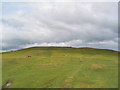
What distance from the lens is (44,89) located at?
57.9m

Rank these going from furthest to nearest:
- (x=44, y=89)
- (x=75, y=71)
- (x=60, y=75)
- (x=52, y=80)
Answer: (x=75, y=71) < (x=60, y=75) < (x=52, y=80) < (x=44, y=89)

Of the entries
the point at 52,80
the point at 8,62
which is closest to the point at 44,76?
the point at 52,80

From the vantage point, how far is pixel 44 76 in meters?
71.9

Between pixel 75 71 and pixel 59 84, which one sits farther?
pixel 75 71

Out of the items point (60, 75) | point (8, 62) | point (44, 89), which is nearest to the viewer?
point (44, 89)

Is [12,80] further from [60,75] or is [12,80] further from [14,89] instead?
[60,75]

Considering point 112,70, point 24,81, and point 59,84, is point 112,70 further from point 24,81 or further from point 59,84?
point 24,81

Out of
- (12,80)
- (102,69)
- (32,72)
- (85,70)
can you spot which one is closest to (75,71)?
(85,70)

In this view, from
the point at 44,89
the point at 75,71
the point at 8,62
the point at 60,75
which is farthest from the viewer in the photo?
the point at 8,62

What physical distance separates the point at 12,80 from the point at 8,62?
36.3m

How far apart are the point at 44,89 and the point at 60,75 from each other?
15.4 metres

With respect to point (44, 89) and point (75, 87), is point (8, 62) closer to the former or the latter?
point (44, 89)

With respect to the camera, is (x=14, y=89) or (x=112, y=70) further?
(x=112, y=70)

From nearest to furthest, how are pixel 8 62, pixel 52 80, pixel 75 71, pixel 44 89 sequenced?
1. pixel 44 89
2. pixel 52 80
3. pixel 75 71
4. pixel 8 62
